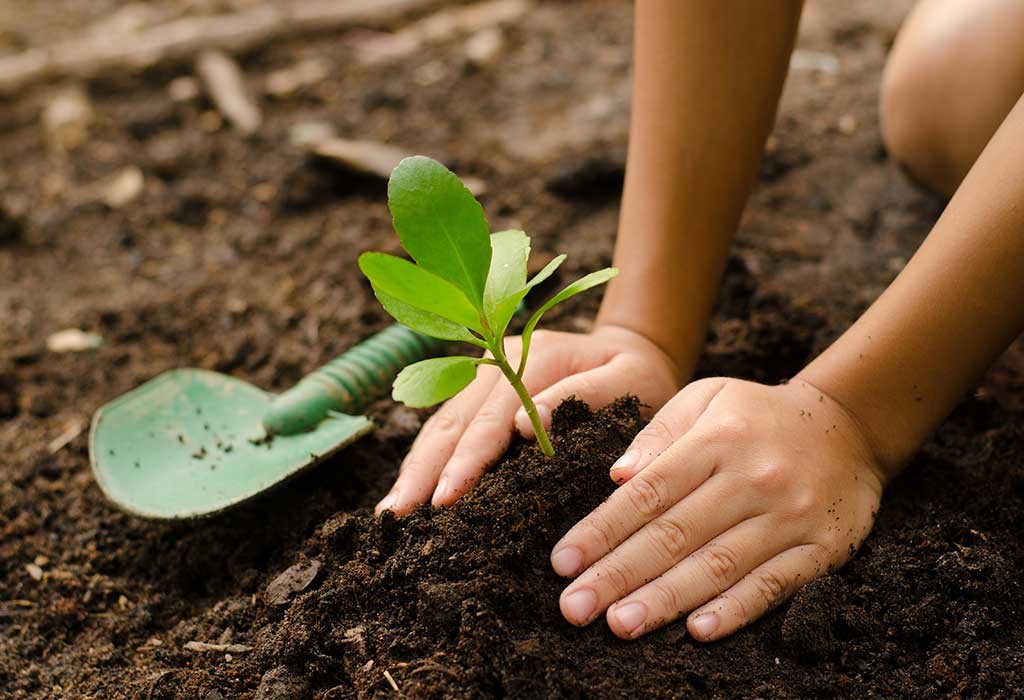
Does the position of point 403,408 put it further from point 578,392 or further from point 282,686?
point 282,686

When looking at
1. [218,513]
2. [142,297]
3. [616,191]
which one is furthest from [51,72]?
[218,513]

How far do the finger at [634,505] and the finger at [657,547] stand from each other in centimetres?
1

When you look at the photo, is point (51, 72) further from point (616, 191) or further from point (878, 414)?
point (878, 414)

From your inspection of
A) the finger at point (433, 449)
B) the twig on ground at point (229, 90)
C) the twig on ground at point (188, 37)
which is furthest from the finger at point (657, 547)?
the twig on ground at point (188, 37)

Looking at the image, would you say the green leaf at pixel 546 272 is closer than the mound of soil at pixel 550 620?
Yes

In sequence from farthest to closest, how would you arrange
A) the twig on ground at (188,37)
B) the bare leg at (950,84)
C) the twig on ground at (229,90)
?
the twig on ground at (188,37)
the twig on ground at (229,90)
the bare leg at (950,84)

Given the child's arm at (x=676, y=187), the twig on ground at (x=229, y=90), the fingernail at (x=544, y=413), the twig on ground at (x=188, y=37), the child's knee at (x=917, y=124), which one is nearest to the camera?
the fingernail at (x=544, y=413)

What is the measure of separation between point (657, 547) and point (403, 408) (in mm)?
596

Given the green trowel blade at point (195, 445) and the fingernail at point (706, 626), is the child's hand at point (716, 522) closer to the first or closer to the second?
the fingernail at point (706, 626)

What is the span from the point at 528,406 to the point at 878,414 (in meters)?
0.49

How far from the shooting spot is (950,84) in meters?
1.92

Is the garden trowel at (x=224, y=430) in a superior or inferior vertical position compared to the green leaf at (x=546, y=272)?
inferior

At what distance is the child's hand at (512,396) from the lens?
1286 millimetres

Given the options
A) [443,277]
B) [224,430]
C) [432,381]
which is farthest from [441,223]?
[224,430]
